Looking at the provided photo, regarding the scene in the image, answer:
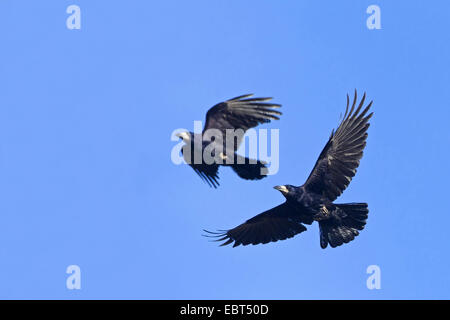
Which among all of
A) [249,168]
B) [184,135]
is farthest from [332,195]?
[184,135]

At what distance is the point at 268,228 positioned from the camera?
21469mm

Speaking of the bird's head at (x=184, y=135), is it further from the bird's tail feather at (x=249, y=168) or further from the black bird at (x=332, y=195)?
the black bird at (x=332, y=195)

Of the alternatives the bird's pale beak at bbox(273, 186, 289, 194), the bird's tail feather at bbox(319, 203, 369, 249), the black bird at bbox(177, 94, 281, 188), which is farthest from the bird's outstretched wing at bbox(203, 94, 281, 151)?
the bird's tail feather at bbox(319, 203, 369, 249)

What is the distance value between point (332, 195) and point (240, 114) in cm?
288

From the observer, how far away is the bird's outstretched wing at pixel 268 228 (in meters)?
21.2

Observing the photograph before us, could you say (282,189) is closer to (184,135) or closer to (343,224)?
(343,224)

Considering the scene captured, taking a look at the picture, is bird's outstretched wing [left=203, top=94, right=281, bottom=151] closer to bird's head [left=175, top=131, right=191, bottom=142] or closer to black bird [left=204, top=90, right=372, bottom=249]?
bird's head [left=175, top=131, right=191, bottom=142]

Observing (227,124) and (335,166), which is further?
(335,166)

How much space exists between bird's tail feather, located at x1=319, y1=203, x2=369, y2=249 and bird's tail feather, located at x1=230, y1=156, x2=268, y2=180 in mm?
2849

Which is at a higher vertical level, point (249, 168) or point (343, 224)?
point (249, 168)

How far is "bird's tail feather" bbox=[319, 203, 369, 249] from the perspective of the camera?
2059 centimetres
